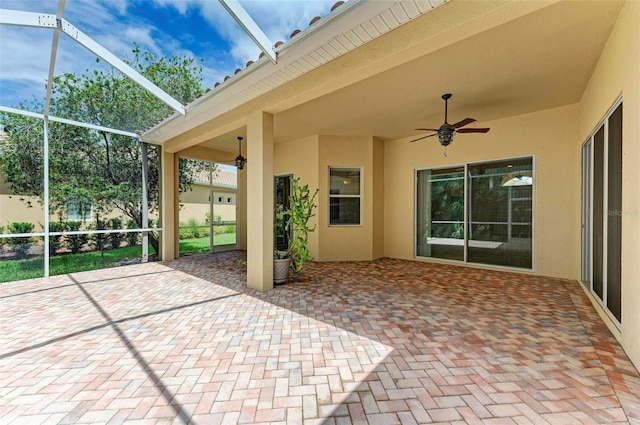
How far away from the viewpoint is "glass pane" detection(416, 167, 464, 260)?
241 inches

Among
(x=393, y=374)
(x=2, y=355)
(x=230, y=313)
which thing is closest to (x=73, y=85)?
(x=2, y=355)

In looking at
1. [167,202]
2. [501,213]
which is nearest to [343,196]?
[501,213]

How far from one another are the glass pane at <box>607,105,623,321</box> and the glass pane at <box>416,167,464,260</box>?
3.09 meters

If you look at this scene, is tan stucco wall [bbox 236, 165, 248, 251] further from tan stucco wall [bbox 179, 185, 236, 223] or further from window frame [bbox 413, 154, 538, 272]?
window frame [bbox 413, 154, 538, 272]

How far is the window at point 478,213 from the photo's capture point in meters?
5.32

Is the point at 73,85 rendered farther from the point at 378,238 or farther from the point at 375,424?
the point at 375,424

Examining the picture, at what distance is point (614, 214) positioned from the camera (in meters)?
2.79

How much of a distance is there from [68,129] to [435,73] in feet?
25.0

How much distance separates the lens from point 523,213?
5.31 meters

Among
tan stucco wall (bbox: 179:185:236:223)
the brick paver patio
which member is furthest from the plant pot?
tan stucco wall (bbox: 179:185:236:223)

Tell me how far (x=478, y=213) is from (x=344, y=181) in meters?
3.12

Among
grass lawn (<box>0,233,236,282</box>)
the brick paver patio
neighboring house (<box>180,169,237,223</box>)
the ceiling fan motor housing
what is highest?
the ceiling fan motor housing

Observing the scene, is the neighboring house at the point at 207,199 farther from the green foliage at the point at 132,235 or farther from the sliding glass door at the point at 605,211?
the sliding glass door at the point at 605,211

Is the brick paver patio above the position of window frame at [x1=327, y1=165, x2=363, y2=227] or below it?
below
